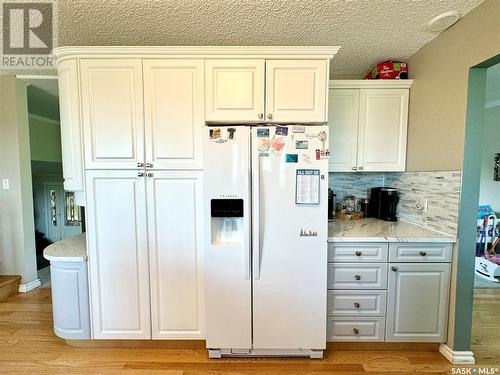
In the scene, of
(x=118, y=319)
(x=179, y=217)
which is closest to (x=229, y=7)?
(x=179, y=217)

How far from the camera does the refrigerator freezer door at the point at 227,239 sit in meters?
1.62

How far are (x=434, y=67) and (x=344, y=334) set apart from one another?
2.25m

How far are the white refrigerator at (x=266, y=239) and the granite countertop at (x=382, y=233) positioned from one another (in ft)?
0.88

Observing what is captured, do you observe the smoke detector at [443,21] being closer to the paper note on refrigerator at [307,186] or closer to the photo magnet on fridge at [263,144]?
the paper note on refrigerator at [307,186]

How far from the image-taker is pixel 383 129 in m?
2.22

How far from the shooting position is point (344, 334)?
183 cm

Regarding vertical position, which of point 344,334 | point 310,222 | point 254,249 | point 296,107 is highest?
point 296,107

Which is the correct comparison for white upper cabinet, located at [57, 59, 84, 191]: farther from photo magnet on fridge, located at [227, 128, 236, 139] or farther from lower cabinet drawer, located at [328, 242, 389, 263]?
lower cabinet drawer, located at [328, 242, 389, 263]

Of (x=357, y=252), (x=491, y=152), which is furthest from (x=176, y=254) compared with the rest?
A: (x=491, y=152)

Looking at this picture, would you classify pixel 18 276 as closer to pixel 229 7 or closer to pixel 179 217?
pixel 179 217

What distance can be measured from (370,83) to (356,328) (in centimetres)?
211

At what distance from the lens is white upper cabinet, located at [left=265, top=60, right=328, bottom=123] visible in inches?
66.9

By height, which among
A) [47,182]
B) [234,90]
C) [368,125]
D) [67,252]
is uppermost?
[234,90]

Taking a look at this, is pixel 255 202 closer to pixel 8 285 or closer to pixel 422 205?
pixel 422 205
